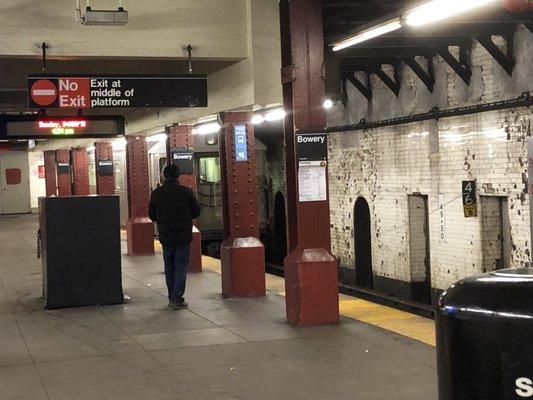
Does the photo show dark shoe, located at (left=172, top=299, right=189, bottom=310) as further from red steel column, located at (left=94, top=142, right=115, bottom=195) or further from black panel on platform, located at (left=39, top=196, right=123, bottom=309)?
red steel column, located at (left=94, top=142, right=115, bottom=195)

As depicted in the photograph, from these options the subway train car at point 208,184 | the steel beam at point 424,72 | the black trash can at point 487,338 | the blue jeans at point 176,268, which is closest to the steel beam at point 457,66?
the steel beam at point 424,72

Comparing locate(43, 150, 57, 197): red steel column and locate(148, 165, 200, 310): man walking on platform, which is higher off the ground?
locate(43, 150, 57, 197): red steel column

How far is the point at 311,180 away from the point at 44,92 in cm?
334

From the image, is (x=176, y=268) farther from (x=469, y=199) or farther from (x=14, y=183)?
(x=14, y=183)

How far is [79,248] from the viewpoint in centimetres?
993

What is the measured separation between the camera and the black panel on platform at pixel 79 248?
985 cm

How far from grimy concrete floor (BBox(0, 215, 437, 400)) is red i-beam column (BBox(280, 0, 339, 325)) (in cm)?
28

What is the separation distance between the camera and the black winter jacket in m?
9.59

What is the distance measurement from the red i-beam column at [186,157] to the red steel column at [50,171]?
1914 centimetres

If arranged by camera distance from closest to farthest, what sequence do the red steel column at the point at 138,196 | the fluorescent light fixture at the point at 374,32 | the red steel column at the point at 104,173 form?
the fluorescent light fixture at the point at 374,32, the red steel column at the point at 138,196, the red steel column at the point at 104,173

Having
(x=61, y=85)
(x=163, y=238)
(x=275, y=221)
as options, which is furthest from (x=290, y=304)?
(x=275, y=221)

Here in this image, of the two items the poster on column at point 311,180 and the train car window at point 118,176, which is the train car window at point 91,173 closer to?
the train car window at point 118,176

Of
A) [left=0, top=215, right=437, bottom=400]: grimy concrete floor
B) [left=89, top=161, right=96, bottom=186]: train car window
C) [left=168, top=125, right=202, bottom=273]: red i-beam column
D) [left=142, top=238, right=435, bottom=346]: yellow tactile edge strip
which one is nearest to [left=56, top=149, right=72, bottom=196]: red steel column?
[left=89, top=161, right=96, bottom=186]: train car window

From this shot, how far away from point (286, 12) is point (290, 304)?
3.00 meters
